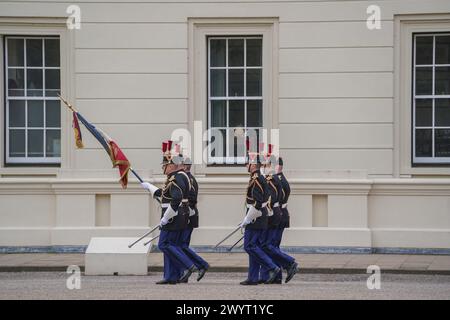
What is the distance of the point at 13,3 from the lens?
2136cm

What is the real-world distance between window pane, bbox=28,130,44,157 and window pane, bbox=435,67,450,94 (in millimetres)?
7292

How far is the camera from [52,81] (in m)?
22.0

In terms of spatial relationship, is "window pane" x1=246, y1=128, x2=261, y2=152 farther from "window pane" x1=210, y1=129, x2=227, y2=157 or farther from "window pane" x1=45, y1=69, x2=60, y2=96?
"window pane" x1=45, y1=69, x2=60, y2=96

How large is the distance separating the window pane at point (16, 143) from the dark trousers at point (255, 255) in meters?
6.53

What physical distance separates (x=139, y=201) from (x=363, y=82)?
450 cm

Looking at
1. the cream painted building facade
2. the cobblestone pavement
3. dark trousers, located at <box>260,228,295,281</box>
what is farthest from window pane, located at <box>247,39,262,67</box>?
dark trousers, located at <box>260,228,295,281</box>

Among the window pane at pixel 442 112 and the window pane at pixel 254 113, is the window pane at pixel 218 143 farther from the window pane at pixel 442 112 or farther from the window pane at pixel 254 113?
the window pane at pixel 442 112

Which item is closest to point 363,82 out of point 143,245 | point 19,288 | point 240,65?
point 240,65

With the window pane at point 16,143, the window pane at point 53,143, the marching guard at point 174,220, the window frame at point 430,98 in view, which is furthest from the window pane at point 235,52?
the marching guard at point 174,220

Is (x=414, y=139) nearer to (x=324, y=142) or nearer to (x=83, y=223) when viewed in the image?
(x=324, y=142)

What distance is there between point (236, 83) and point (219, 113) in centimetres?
63

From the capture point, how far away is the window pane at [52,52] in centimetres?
2186

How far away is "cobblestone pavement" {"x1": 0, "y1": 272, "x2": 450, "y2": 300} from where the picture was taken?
1515 centimetres

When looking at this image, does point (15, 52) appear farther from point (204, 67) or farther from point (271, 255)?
point (271, 255)
